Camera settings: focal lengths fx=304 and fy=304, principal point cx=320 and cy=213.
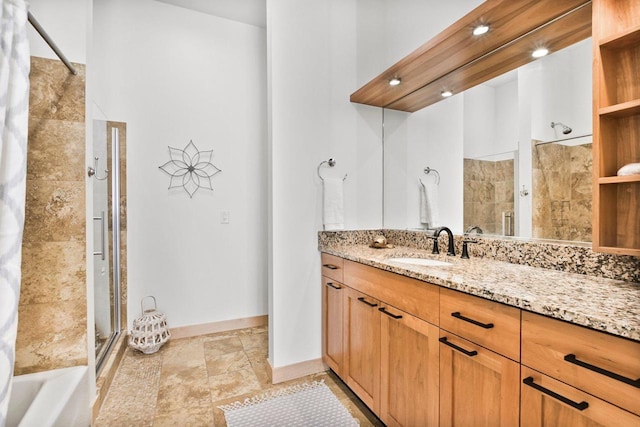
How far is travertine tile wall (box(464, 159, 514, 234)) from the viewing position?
5.43 ft

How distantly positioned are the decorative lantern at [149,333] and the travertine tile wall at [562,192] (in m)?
2.71

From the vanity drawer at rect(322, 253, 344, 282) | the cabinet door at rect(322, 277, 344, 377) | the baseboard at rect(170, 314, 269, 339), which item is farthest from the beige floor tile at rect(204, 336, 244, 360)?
the vanity drawer at rect(322, 253, 344, 282)

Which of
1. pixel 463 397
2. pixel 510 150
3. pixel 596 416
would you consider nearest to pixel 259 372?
pixel 463 397

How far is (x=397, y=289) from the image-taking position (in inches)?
57.6

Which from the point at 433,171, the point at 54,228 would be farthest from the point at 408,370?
the point at 54,228

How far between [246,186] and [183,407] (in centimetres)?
191

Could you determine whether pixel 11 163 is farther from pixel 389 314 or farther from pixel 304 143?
pixel 389 314

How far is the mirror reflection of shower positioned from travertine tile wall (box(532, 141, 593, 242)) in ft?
8.69

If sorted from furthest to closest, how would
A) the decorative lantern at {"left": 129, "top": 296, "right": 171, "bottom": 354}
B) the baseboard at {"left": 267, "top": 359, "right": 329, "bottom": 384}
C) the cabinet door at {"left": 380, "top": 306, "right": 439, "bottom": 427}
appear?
1. the decorative lantern at {"left": 129, "top": 296, "right": 171, "bottom": 354}
2. the baseboard at {"left": 267, "top": 359, "right": 329, "bottom": 384}
3. the cabinet door at {"left": 380, "top": 306, "right": 439, "bottom": 427}

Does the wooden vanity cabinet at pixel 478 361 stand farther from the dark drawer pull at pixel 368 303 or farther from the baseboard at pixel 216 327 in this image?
the baseboard at pixel 216 327

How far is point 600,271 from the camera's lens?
3.84 ft

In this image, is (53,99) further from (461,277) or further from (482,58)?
(482,58)

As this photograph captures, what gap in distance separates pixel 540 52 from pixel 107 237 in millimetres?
3073

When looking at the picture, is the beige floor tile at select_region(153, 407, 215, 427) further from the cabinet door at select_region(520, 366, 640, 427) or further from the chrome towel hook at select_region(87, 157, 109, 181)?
the cabinet door at select_region(520, 366, 640, 427)
